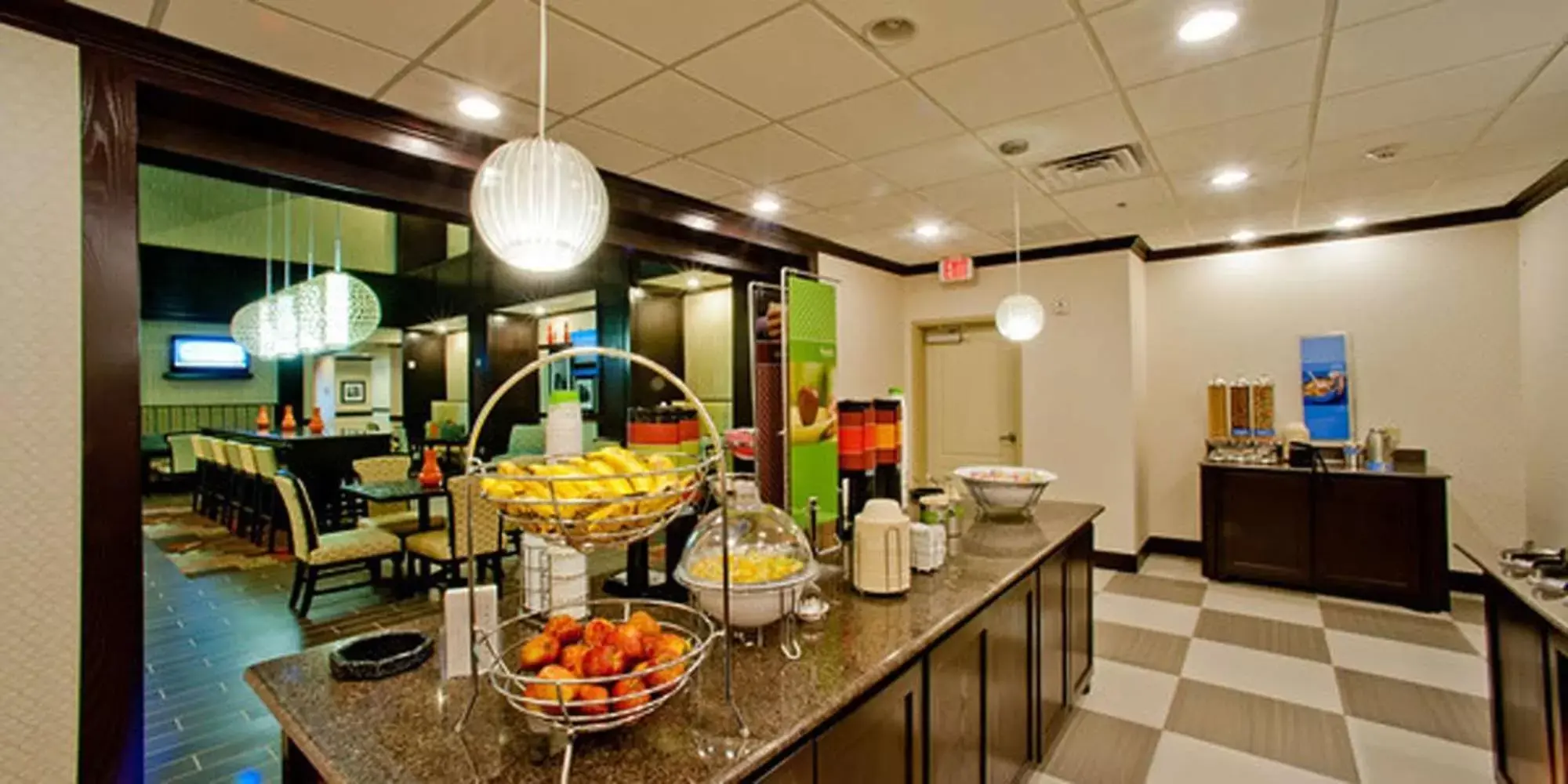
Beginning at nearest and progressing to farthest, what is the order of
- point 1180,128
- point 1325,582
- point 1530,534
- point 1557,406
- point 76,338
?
point 76,338, point 1180,128, point 1557,406, point 1530,534, point 1325,582

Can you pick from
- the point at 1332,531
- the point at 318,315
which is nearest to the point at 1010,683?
the point at 1332,531

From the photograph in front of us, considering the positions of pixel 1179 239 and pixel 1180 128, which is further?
pixel 1179 239

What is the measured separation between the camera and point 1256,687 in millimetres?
3359

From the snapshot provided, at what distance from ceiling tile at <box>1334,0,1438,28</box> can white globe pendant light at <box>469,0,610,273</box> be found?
245cm

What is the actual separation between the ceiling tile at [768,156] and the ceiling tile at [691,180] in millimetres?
93

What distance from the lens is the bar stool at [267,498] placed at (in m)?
6.02

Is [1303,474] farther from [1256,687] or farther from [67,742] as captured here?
[67,742]

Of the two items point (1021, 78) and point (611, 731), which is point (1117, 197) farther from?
point (611, 731)

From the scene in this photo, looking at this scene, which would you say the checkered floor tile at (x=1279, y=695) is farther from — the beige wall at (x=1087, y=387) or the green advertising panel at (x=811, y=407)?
the green advertising panel at (x=811, y=407)

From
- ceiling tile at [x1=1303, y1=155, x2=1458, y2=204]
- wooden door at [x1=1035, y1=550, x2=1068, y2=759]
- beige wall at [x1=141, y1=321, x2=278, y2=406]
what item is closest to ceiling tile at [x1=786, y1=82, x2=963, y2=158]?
wooden door at [x1=1035, y1=550, x2=1068, y2=759]

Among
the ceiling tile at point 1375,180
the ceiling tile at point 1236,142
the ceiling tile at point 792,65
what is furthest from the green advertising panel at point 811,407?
the ceiling tile at point 1375,180

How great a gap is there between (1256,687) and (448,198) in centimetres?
469

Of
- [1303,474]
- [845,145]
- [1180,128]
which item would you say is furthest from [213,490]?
[1303,474]

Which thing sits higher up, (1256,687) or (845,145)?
(845,145)
